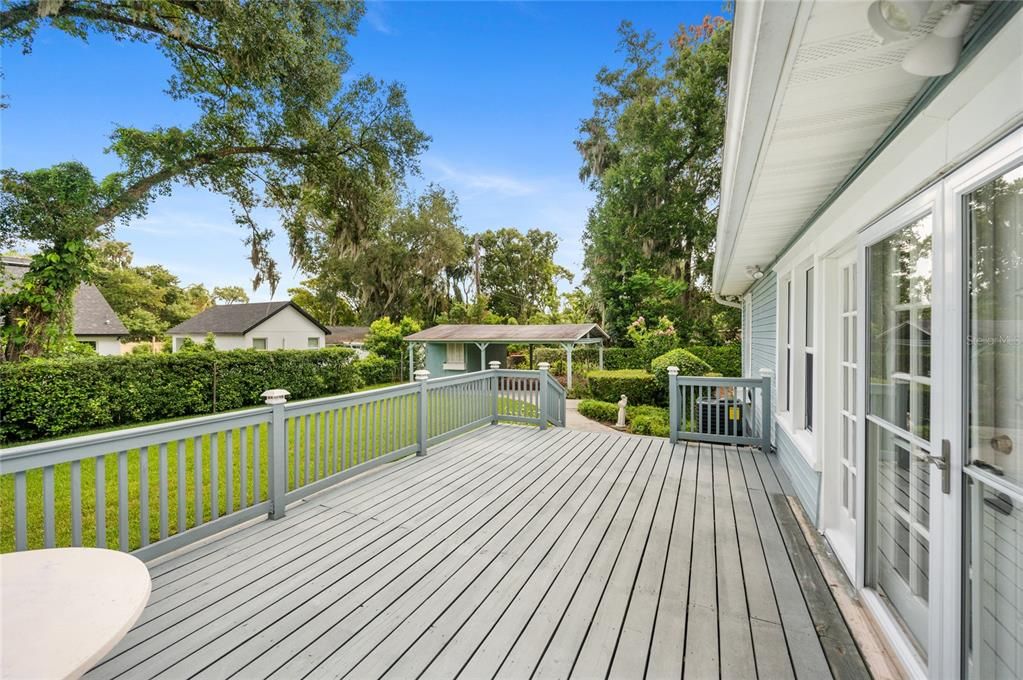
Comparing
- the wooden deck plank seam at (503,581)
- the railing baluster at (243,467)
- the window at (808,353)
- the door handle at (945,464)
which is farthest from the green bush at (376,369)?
the door handle at (945,464)

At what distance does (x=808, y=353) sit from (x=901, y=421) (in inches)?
83.7

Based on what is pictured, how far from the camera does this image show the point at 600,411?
9758mm

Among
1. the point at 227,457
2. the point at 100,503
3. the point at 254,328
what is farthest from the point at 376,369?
the point at 100,503

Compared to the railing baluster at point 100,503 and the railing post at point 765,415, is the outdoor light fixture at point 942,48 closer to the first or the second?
the railing baluster at point 100,503

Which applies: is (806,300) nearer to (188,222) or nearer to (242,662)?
(242,662)

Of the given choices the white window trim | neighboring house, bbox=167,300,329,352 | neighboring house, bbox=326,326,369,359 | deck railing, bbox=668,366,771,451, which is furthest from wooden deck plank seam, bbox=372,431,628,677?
neighboring house, bbox=326,326,369,359

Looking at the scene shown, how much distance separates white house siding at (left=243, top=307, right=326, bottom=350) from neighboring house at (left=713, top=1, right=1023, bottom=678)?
63.4ft

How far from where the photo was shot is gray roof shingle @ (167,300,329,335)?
1816cm

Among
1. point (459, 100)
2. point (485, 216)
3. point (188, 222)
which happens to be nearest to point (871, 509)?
point (459, 100)

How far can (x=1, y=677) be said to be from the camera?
920 mm

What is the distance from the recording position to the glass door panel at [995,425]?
3.36ft

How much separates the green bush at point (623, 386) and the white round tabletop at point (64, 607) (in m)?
10.7

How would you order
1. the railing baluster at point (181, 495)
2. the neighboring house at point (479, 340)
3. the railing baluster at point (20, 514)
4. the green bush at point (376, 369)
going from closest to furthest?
the railing baluster at point (20, 514) → the railing baluster at point (181, 495) → the neighboring house at point (479, 340) → the green bush at point (376, 369)

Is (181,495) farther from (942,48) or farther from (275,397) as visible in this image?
(942,48)
